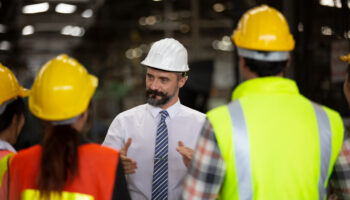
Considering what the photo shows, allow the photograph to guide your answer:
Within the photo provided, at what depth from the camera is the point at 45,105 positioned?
218 centimetres

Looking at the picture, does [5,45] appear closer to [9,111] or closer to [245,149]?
[9,111]

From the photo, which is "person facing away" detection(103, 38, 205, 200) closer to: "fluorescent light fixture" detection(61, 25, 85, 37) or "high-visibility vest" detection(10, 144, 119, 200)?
"high-visibility vest" detection(10, 144, 119, 200)

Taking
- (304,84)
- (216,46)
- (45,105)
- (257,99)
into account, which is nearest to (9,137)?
(45,105)

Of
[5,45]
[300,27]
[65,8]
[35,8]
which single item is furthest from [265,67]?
[5,45]

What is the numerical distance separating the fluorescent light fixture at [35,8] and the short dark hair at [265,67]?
16514 millimetres

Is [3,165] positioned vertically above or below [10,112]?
below

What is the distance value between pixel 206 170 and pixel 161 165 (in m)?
1.11

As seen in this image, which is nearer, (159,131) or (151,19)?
(159,131)

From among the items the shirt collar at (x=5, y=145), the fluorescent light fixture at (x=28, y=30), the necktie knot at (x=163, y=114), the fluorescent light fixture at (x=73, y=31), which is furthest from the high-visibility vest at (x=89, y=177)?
the fluorescent light fixture at (x=73, y=31)

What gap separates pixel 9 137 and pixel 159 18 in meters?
19.9

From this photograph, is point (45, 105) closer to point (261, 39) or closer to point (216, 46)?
point (261, 39)

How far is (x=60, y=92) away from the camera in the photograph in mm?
2172

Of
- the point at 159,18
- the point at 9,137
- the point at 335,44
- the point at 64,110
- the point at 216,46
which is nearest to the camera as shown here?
the point at 64,110

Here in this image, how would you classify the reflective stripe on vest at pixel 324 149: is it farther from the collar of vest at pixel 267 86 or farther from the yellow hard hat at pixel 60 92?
the yellow hard hat at pixel 60 92
